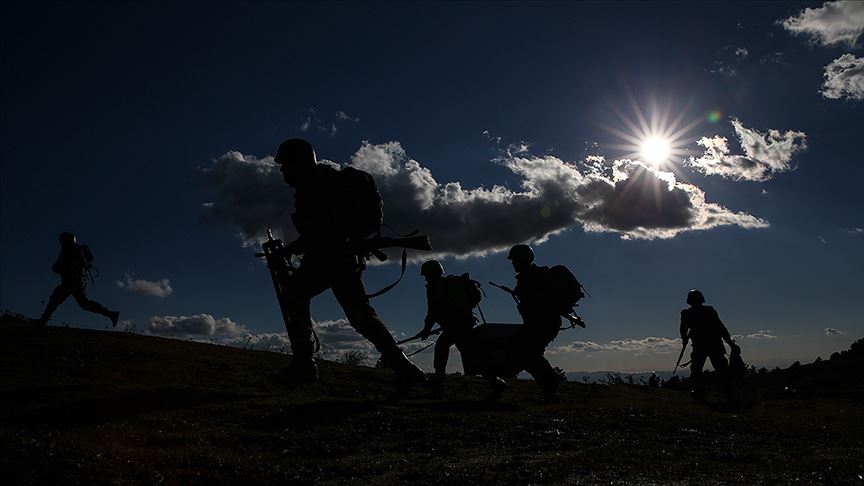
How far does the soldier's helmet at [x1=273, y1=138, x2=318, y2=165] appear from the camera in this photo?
7613mm

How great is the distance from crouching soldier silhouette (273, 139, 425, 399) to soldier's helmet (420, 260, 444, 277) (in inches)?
95.1

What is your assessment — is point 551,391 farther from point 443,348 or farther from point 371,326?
point 371,326

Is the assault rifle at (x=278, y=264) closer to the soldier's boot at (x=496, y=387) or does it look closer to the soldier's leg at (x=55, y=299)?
the soldier's boot at (x=496, y=387)

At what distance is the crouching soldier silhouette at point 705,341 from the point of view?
1238 cm

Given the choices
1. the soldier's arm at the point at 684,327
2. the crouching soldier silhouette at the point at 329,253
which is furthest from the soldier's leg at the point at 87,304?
the soldier's arm at the point at 684,327

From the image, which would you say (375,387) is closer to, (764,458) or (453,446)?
(453,446)

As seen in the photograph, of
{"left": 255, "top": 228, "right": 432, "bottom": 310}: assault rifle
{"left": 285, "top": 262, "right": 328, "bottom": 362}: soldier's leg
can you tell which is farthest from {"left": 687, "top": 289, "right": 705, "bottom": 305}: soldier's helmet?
{"left": 285, "top": 262, "right": 328, "bottom": 362}: soldier's leg

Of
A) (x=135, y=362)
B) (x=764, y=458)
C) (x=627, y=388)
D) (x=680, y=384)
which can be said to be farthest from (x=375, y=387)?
(x=680, y=384)

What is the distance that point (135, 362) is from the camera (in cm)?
798

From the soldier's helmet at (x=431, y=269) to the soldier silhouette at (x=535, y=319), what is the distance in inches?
45.1

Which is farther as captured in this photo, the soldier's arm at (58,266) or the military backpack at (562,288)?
the soldier's arm at (58,266)

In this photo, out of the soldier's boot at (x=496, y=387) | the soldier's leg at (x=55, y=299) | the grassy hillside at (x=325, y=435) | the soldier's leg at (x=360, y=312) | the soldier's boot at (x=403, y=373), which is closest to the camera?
the grassy hillside at (x=325, y=435)

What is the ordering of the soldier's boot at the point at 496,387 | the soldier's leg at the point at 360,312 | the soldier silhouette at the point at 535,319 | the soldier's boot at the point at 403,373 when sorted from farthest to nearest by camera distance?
the soldier silhouette at the point at 535,319, the soldier's boot at the point at 496,387, the soldier's leg at the point at 360,312, the soldier's boot at the point at 403,373

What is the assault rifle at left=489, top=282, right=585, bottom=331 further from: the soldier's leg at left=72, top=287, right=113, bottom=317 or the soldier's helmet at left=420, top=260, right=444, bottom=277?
the soldier's leg at left=72, top=287, right=113, bottom=317
